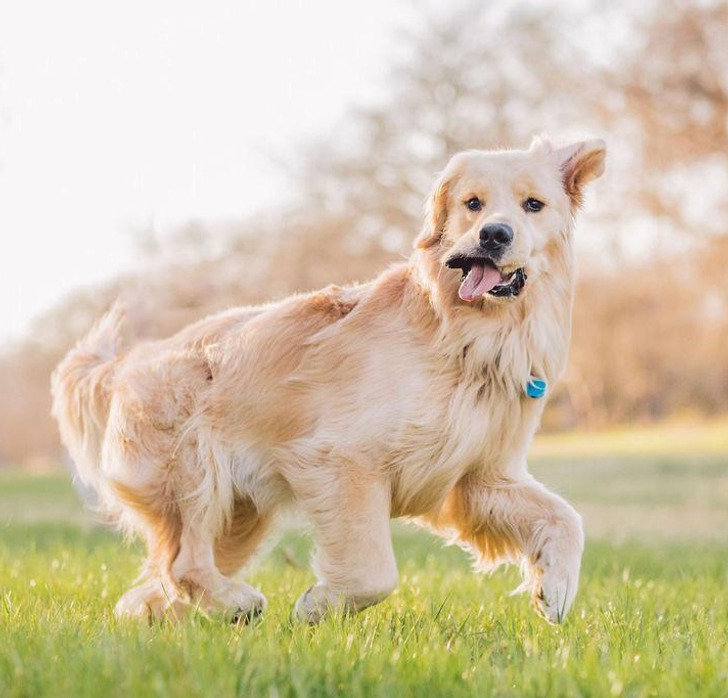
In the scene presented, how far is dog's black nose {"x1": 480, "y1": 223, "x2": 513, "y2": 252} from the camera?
400 cm

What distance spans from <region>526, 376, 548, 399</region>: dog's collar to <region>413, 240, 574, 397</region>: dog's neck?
3 cm

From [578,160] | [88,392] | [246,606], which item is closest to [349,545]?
[246,606]

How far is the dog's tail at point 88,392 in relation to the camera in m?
5.04

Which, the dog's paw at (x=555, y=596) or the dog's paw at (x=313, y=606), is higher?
the dog's paw at (x=555, y=596)

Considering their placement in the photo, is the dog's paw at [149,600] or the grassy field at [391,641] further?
the dog's paw at [149,600]

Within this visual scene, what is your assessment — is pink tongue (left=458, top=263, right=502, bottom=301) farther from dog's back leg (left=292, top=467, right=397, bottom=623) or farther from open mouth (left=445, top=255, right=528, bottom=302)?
dog's back leg (left=292, top=467, right=397, bottom=623)

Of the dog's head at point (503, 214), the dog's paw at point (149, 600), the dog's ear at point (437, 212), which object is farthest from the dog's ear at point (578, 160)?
the dog's paw at point (149, 600)

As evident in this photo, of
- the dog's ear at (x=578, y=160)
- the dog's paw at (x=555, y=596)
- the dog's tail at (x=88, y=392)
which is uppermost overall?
the dog's ear at (x=578, y=160)

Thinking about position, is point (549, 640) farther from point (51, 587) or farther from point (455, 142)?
point (455, 142)

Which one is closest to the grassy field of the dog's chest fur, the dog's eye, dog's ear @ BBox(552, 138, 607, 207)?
the dog's chest fur

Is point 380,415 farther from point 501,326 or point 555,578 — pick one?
point 555,578

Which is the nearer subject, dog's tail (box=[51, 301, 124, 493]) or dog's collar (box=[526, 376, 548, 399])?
dog's collar (box=[526, 376, 548, 399])

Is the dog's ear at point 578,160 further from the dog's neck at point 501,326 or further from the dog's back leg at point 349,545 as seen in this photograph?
the dog's back leg at point 349,545

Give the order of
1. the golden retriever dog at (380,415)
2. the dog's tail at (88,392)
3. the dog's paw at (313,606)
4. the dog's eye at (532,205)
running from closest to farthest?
1. the dog's paw at (313,606)
2. the golden retriever dog at (380,415)
3. the dog's eye at (532,205)
4. the dog's tail at (88,392)
